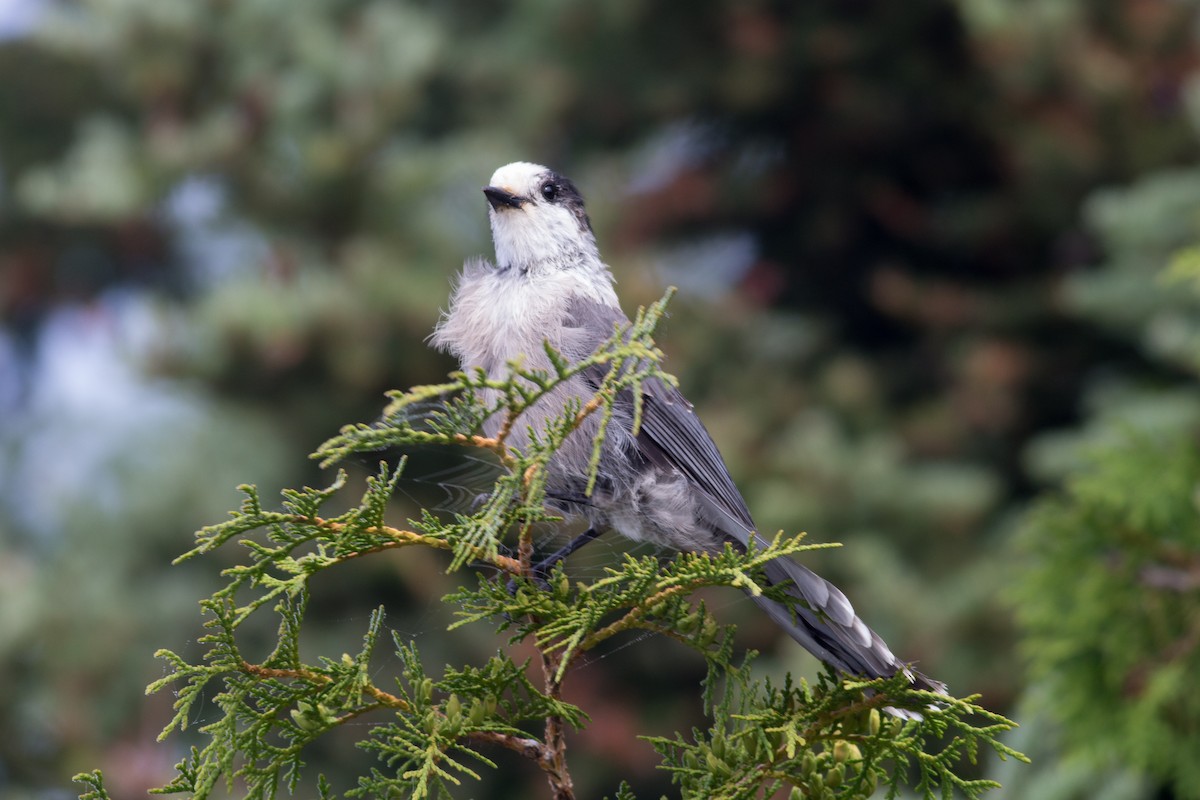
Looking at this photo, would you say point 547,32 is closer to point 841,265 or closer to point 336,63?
point 336,63

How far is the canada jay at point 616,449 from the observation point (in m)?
2.01

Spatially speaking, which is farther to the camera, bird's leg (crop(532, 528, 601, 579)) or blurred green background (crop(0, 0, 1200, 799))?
blurred green background (crop(0, 0, 1200, 799))

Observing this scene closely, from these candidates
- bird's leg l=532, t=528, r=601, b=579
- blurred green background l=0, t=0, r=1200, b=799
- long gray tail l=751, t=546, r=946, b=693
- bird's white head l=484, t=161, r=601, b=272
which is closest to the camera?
long gray tail l=751, t=546, r=946, b=693

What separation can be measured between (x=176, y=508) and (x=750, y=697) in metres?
6.37

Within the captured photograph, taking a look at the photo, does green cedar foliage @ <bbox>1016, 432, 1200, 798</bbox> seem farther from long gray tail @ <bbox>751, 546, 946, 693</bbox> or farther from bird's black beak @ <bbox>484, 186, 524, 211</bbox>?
bird's black beak @ <bbox>484, 186, 524, 211</bbox>

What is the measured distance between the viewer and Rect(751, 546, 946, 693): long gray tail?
1.96 metres

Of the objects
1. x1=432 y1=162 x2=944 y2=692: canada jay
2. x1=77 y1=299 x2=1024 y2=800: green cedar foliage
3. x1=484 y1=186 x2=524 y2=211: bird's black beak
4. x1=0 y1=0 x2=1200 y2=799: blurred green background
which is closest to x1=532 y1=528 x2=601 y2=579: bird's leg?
x1=432 y1=162 x2=944 y2=692: canada jay

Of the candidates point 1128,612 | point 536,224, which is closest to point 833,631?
point 1128,612

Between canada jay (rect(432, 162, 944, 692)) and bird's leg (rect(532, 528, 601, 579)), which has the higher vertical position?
canada jay (rect(432, 162, 944, 692))

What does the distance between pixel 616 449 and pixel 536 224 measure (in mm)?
735

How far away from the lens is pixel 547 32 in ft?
24.8

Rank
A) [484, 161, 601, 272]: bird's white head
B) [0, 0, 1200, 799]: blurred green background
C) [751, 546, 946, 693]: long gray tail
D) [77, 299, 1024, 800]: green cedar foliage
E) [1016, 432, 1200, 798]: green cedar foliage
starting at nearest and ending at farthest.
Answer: [77, 299, 1024, 800]: green cedar foliage, [751, 546, 946, 693]: long gray tail, [1016, 432, 1200, 798]: green cedar foliage, [484, 161, 601, 272]: bird's white head, [0, 0, 1200, 799]: blurred green background

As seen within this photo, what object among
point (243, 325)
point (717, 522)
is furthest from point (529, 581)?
point (243, 325)

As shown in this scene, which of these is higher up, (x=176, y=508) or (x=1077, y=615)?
(x=176, y=508)
